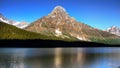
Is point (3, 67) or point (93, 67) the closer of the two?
point (3, 67)

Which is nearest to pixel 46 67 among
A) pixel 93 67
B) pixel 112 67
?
pixel 93 67

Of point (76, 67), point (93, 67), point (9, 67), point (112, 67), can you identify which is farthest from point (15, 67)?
point (112, 67)

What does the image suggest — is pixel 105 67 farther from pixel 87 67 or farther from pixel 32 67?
pixel 32 67

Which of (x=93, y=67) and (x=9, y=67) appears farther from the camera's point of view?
(x=93, y=67)

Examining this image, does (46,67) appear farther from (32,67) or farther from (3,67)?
(3,67)

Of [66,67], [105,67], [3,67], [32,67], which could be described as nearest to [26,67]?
[32,67]

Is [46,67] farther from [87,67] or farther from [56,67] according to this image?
[87,67]

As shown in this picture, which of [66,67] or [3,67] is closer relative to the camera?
[3,67]
